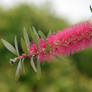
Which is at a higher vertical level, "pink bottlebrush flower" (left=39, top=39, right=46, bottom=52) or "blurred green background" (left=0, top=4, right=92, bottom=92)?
"pink bottlebrush flower" (left=39, top=39, right=46, bottom=52)

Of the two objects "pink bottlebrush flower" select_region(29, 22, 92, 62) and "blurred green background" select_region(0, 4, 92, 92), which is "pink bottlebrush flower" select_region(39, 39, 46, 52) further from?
"blurred green background" select_region(0, 4, 92, 92)

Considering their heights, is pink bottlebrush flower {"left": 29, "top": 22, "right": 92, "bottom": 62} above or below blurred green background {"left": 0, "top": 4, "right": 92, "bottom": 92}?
above

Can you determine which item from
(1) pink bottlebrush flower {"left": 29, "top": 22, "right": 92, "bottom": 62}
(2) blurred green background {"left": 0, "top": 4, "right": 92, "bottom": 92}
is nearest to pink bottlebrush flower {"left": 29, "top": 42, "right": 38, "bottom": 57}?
(1) pink bottlebrush flower {"left": 29, "top": 22, "right": 92, "bottom": 62}

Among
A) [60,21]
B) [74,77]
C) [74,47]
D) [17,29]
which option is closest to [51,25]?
[60,21]

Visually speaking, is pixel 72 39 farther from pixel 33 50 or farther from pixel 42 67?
pixel 42 67

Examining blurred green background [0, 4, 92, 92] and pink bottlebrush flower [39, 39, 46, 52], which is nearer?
pink bottlebrush flower [39, 39, 46, 52]

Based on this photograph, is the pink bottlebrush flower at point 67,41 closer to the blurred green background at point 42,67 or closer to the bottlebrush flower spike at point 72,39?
the bottlebrush flower spike at point 72,39

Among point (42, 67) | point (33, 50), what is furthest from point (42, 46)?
point (42, 67)

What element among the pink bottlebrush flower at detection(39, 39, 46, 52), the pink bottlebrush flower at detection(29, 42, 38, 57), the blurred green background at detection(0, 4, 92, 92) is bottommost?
the blurred green background at detection(0, 4, 92, 92)
